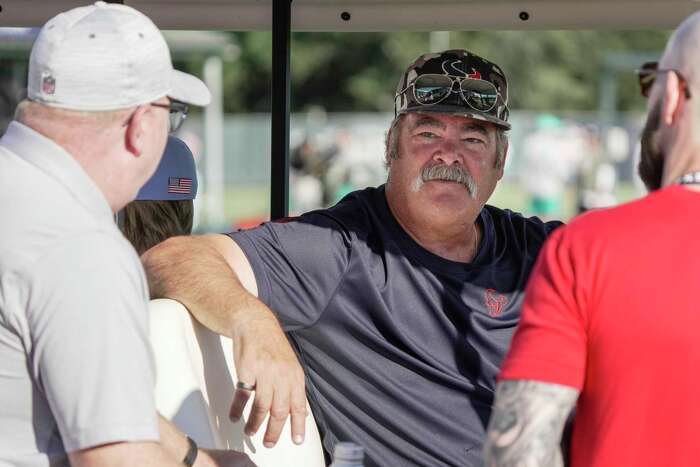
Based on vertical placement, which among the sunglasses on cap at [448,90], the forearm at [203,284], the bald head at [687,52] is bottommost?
the forearm at [203,284]

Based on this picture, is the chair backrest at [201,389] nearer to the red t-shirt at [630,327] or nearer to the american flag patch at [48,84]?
the american flag patch at [48,84]

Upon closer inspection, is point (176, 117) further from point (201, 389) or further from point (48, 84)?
point (201, 389)

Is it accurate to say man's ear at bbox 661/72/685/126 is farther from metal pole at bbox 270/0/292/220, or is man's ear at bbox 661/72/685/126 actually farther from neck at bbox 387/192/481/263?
metal pole at bbox 270/0/292/220

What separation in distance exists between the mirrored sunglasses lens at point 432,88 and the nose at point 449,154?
0.39 feet

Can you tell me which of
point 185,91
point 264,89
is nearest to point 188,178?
point 185,91

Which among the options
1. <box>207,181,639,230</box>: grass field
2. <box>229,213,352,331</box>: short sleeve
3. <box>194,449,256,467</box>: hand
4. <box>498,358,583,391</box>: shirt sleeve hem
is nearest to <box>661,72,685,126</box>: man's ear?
<box>498,358,583,391</box>: shirt sleeve hem

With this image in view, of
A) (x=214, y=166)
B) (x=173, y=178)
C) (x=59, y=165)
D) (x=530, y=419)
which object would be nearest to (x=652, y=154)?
(x=530, y=419)

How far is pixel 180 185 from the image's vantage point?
321 cm

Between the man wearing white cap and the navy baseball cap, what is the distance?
4.39ft

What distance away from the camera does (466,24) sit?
354cm

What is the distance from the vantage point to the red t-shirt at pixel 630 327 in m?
1.54

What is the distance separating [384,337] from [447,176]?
0.49 meters

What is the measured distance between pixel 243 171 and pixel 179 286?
76.8ft

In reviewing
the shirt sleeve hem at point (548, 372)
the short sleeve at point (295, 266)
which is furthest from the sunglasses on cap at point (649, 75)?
the short sleeve at point (295, 266)
